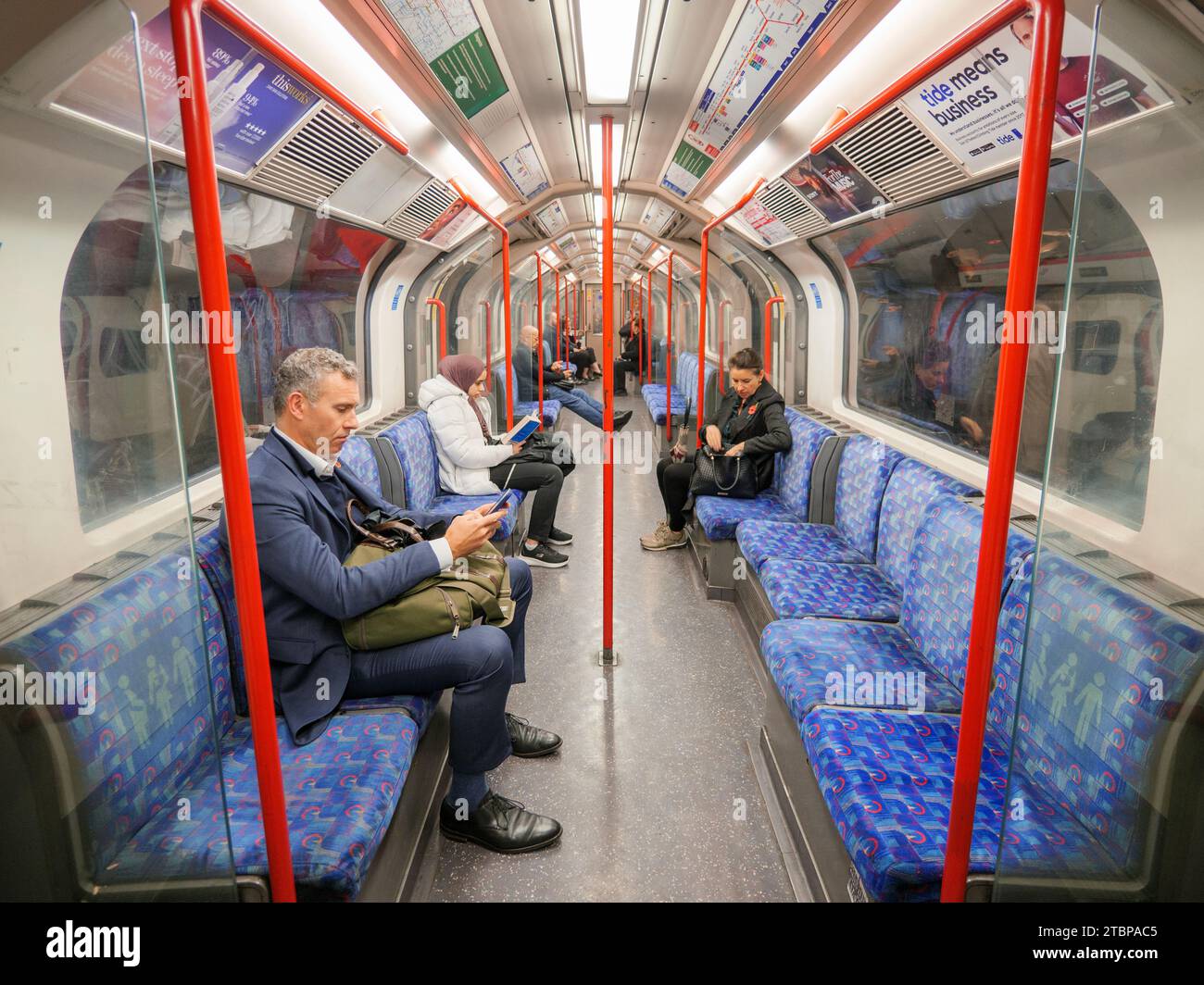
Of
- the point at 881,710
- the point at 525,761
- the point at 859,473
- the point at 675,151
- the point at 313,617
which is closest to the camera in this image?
the point at 313,617

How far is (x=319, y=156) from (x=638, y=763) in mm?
2849

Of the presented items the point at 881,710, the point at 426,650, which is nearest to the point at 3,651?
the point at 426,650

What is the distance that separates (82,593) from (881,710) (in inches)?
88.3

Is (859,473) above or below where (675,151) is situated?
below

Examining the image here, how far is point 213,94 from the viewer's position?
2.42 m

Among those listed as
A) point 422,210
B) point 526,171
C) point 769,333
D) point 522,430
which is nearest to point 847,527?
point 522,430

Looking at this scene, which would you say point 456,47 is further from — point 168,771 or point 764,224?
point 764,224

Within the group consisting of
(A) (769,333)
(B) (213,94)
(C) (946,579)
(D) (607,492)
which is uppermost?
(B) (213,94)

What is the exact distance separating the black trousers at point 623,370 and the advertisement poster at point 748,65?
12.1m

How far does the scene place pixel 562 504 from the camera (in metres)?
7.59

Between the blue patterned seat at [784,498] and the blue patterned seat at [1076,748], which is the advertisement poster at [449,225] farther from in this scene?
the blue patterned seat at [1076,748]

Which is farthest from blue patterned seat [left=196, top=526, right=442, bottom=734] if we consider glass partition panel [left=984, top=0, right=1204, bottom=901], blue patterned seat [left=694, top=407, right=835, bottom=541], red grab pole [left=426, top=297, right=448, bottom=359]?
red grab pole [left=426, top=297, right=448, bottom=359]

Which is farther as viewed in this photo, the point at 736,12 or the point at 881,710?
the point at 736,12
